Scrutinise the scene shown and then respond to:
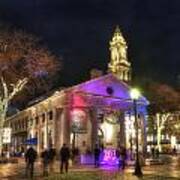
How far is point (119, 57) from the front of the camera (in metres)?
109

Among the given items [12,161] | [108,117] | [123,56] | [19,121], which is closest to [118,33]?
[123,56]

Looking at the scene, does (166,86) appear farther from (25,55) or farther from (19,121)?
(25,55)

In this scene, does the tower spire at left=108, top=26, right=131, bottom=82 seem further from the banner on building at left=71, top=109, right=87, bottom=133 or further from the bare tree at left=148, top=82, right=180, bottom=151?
the banner on building at left=71, top=109, right=87, bottom=133

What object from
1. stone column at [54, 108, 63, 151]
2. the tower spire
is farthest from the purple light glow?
the tower spire

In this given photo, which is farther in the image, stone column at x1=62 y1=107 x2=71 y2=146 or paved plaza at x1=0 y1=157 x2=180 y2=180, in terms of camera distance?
stone column at x1=62 y1=107 x2=71 y2=146

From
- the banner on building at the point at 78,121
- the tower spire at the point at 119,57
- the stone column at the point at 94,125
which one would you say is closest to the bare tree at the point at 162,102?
the stone column at the point at 94,125

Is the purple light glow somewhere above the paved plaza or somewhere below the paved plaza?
above

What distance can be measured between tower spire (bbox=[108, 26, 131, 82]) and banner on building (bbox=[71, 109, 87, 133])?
43.8 meters

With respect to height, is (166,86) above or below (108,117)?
above

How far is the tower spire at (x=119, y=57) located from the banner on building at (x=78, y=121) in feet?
144

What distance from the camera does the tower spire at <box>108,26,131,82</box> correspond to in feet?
357

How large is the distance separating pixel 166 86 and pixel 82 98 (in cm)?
1621

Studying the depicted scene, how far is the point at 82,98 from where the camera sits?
65500mm

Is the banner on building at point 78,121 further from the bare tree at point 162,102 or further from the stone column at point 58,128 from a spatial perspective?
the bare tree at point 162,102
